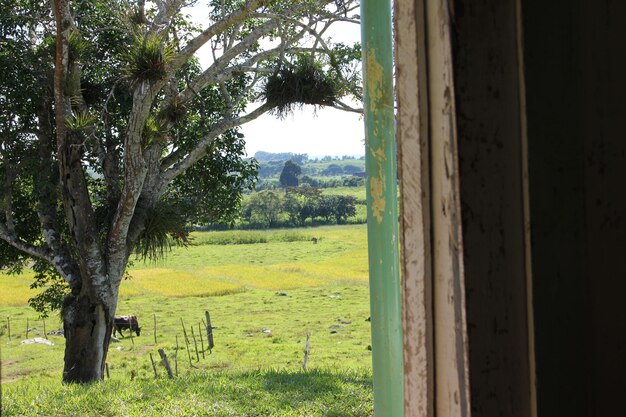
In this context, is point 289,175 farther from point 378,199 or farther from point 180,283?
point 378,199

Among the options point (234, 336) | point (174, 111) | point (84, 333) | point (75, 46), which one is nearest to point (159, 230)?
point (84, 333)

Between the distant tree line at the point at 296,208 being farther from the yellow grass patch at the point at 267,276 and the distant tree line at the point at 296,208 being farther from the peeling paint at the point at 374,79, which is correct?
the peeling paint at the point at 374,79

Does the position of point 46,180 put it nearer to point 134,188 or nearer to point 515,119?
point 134,188

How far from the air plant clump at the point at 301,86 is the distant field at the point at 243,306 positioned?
321cm

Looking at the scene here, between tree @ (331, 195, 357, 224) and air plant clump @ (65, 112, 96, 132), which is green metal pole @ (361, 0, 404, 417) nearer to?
air plant clump @ (65, 112, 96, 132)

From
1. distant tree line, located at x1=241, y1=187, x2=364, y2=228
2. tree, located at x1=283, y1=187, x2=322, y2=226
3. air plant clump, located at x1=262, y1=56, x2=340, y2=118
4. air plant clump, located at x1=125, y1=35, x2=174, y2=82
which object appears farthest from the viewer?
tree, located at x1=283, y1=187, x2=322, y2=226

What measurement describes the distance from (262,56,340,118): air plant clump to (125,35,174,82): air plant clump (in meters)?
1.51

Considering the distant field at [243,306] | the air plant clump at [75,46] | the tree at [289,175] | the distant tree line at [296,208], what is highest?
the tree at [289,175]

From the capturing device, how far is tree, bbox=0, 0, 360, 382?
6.82 m

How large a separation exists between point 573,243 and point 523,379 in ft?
0.42

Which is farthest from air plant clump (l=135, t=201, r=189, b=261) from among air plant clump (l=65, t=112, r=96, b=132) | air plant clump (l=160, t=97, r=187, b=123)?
air plant clump (l=65, t=112, r=96, b=132)

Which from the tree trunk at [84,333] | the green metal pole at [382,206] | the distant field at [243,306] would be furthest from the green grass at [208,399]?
the green metal pole at [382,206]

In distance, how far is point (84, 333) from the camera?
7.52 m

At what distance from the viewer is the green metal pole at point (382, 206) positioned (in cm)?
84
